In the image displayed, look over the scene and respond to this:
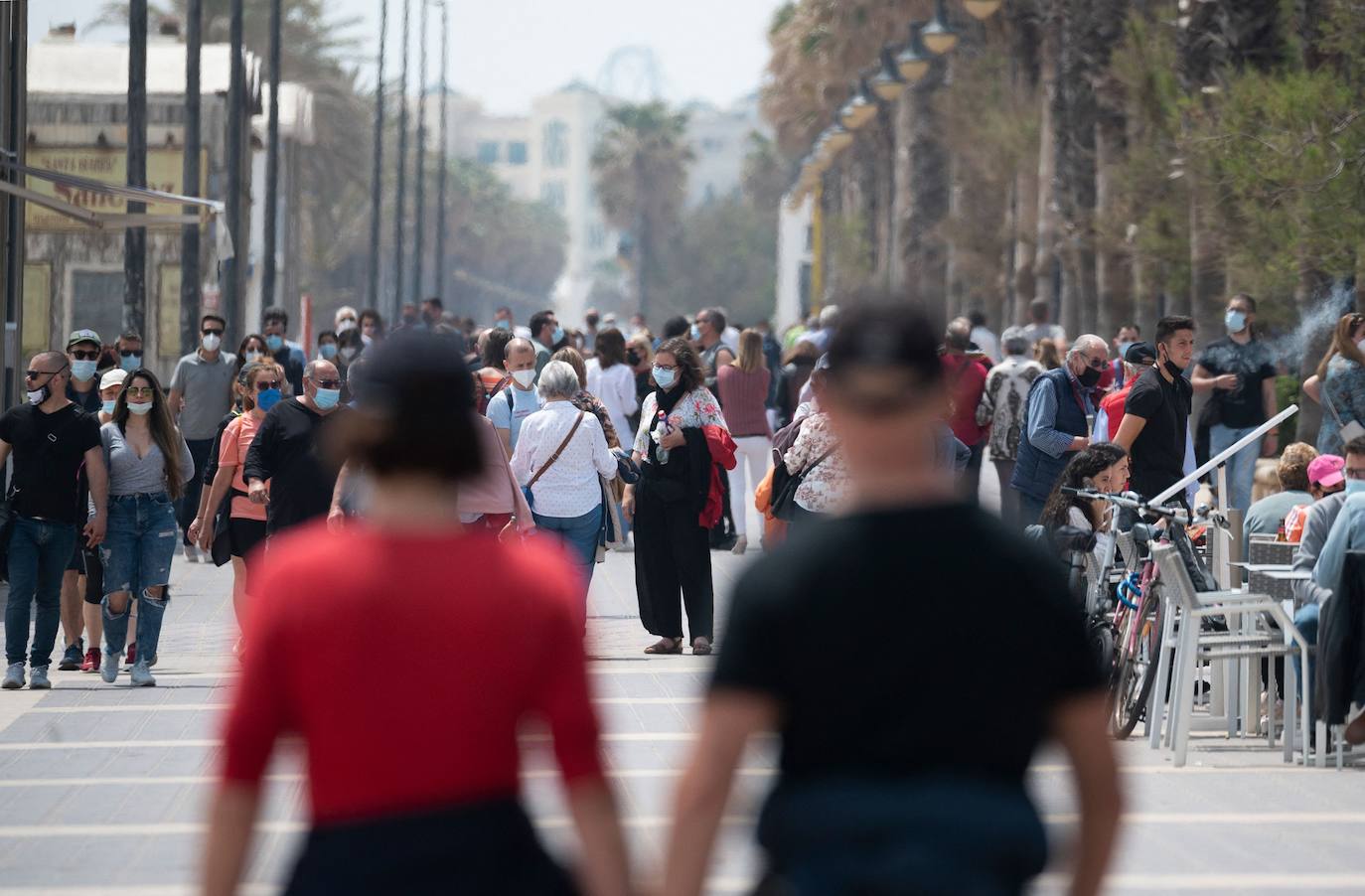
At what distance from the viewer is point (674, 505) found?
1302 cm

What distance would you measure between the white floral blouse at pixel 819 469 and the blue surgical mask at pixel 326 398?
7.41 ft

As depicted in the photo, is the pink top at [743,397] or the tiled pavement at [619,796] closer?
the tiled pavement at [619,796]

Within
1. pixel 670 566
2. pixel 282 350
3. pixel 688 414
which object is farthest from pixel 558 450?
pixel 282 350

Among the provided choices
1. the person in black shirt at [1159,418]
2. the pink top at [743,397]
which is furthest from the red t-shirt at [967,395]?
the person in black shirt at [1159,418]

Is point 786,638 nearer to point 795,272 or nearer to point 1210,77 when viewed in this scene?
point 1210,77

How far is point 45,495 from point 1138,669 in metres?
5.18

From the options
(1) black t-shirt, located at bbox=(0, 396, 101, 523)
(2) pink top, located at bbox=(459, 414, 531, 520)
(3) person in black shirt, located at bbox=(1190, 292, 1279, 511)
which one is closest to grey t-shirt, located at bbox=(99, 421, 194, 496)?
(1) black t-shirt, located at bbox=(0, 396, 101, 523)

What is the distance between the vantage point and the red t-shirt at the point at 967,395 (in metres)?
17.2

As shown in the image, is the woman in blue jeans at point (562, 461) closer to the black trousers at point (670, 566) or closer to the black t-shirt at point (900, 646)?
the black trousers at point (670, 566)

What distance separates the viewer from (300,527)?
11484mm

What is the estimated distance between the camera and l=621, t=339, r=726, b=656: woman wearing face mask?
42.4 feet

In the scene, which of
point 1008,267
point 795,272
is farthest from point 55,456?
point 795,272

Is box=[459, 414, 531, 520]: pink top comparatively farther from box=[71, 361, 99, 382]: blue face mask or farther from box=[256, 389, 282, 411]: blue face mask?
box=[71, 361, 99, 382]: blue face mask

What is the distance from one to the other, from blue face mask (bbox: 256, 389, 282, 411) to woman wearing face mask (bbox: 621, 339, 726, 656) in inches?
77.5
